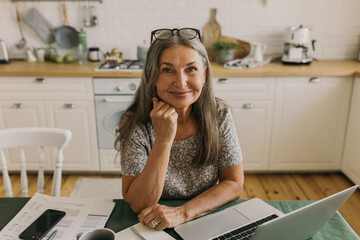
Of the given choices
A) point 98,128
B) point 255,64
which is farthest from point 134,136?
point 255,64

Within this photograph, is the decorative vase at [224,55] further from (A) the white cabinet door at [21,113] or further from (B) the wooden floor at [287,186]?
(A) the white cabinet door at [21,113]

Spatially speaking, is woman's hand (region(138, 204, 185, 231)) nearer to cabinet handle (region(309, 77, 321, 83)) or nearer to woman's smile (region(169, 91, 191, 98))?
woman's smile (region(169, 91, 191, 98))

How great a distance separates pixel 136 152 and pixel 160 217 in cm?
33

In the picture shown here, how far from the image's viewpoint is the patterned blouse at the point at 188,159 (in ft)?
4.33

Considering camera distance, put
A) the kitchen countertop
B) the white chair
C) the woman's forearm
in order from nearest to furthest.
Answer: the woman's forearm
the white chair
the kitchen countertop

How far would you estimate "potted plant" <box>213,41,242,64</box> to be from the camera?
292cm

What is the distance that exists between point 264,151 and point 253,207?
1860mm

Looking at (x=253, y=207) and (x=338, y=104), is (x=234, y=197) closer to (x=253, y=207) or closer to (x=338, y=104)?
(x=253, y=207)

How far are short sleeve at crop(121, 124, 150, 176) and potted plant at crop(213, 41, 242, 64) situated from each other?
1.78m

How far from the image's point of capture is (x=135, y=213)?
1.10 m

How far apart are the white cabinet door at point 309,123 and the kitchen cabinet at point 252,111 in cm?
7

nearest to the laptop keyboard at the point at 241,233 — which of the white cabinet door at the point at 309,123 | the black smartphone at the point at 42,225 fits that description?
the black smartphone at the point at 42,225

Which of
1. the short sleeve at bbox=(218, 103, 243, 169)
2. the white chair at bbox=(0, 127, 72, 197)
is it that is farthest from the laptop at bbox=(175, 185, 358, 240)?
the white chair at bbox=(0, 127, 72, 197)

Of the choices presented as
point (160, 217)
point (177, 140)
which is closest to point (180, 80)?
point (177, 140)
